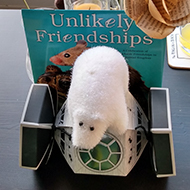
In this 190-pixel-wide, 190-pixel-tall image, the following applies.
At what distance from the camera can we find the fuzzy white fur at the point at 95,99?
1.09ft

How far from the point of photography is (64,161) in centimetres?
50

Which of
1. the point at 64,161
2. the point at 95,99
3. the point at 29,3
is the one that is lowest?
the point at 64,161

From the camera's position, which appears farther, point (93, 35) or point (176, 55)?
point (176, 55)

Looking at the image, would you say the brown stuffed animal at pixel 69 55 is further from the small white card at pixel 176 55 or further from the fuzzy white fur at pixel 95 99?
the small white card at pixel 176 55

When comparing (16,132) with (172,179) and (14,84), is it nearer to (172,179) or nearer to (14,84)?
(14,84)

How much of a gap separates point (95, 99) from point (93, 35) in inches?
7.0

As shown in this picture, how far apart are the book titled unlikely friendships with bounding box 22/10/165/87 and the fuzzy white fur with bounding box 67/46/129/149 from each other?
0.11 meters

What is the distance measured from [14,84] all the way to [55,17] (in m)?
0.24

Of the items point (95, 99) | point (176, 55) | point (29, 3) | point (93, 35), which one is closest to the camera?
point (95, 99)

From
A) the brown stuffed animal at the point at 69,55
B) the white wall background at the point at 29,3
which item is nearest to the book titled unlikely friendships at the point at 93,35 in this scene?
the brown stuffed animal at the point at 69,55

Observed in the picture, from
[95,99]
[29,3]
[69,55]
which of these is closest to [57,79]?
[69,55]

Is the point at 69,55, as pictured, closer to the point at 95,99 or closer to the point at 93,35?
the point at 93,35

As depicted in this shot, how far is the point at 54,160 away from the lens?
0.50 m

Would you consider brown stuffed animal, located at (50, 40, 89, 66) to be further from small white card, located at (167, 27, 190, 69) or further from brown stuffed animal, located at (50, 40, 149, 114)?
small white card, located at (167, 27, 190, 69)
